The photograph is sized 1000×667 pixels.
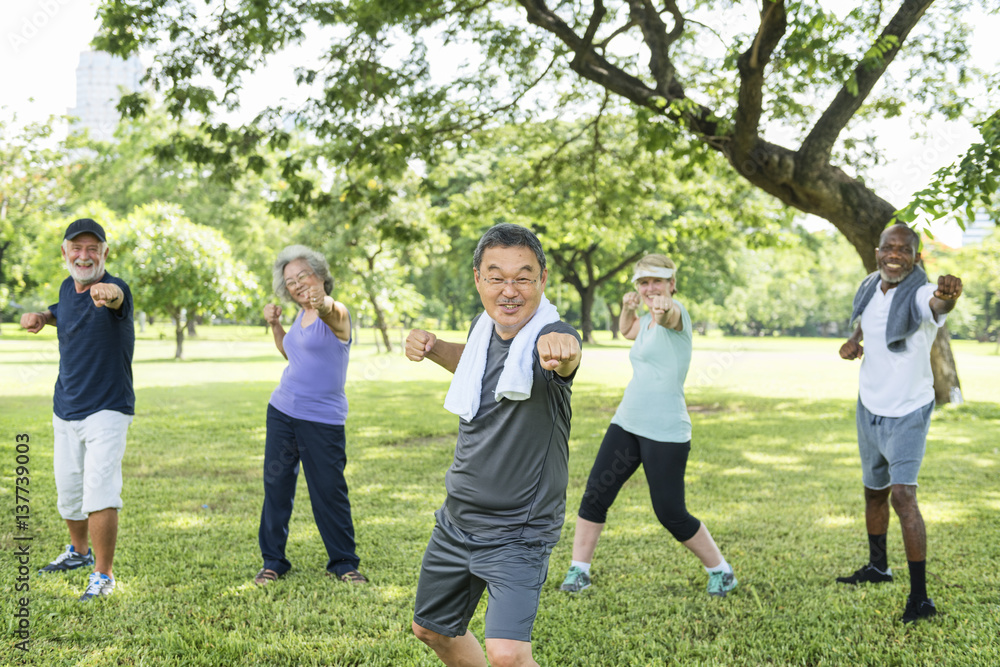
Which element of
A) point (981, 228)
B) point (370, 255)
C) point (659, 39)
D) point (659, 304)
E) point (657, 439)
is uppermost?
point (981, 228)

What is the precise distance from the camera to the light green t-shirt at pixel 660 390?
14.4 feet

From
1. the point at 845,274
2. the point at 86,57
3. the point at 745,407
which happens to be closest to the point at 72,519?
the point at 745,407

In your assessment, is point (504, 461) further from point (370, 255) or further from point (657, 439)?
point (370, 255)

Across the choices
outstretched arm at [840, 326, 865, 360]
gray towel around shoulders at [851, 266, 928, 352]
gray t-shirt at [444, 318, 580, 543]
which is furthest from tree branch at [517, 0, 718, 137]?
gray t-shirt at [444, 318, 580, 543]

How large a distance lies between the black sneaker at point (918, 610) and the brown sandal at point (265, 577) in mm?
3588

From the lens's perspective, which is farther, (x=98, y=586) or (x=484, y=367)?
(x=98, y=586)

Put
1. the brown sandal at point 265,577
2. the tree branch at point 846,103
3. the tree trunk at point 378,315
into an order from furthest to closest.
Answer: the tree trunk at point 378,315 → the tree branch at point 846,103 → the brown sandal at point 265,577

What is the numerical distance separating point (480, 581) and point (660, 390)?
6.57 ft

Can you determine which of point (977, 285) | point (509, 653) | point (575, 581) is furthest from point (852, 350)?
point (977, 285)

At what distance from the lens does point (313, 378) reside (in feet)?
15.5

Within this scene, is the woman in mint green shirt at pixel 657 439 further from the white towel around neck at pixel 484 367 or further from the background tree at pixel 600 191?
the background tree at pixel 600 191

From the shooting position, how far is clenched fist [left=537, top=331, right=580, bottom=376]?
7.64ft

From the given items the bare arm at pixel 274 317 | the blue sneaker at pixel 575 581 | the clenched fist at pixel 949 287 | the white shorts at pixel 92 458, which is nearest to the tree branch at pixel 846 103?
the clenched fist at pixel 949 287

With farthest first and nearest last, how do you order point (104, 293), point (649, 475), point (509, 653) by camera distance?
point (649, 475) < point (104, 293) < point (509, 653)
